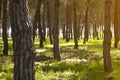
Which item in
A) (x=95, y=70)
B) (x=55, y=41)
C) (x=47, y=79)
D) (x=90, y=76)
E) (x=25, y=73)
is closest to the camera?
(x=25, y=73)

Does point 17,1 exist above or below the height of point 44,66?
above

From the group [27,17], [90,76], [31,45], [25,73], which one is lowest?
[90,76]

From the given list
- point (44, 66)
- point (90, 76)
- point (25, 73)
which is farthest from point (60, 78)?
point (25, 73)

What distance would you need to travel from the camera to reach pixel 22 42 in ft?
26.8

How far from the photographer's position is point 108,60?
17641mm

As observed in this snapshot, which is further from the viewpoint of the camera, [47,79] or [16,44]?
[47,79]

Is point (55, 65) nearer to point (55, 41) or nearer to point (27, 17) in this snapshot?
point (55, 41)

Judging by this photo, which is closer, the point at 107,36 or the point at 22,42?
the point at 22,42

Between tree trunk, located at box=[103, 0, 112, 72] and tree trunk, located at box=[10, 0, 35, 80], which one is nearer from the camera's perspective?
tree trunk, located at box=[10, 0, 35, 80]

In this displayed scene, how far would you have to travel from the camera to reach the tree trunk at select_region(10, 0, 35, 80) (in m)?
8.16

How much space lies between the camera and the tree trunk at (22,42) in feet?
26.8

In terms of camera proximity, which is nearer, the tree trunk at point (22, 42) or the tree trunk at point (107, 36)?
the tree trunk at point (22, 42)

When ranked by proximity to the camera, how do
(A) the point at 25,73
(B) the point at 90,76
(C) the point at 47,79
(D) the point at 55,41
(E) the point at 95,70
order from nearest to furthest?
(A) the point at 25,73
(C) the point at 47,79
(B) the point at 90,76
(E) the point at 95,70
(D) the point at 55,41

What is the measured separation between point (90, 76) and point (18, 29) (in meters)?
8.05
